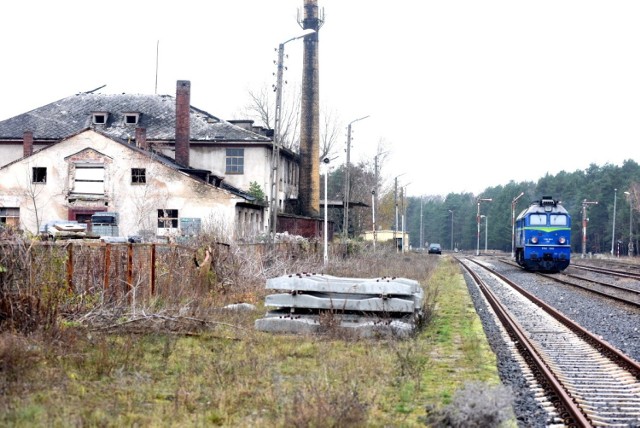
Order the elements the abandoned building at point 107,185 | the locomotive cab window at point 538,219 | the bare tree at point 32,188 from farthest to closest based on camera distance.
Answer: the abandoned building at point 107,185 → the bare tree at point 32,188 → the locomotive cab window at point 538,219

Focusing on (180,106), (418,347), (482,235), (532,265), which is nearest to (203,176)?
(180,106)

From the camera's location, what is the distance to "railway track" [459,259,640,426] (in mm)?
7988

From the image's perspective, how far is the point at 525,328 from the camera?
1545cm

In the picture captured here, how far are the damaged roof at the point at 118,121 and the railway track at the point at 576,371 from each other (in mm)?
31036

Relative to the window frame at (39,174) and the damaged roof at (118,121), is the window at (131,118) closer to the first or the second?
the damaged roof at (118,121)

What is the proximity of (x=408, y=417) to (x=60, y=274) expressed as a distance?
23.7 ft

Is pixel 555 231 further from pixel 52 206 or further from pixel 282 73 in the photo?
pixel 52 206

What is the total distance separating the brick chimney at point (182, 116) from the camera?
4306 centimetres

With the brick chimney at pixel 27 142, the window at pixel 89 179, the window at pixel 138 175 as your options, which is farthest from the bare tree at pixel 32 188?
the brick chimney at pixel 27 142

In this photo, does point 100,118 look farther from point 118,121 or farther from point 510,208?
point 510,208

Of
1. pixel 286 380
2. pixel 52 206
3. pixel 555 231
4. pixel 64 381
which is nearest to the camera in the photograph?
pixel 64 381

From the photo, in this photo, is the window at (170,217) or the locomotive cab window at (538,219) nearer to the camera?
the locomotive cab window at (538,219)

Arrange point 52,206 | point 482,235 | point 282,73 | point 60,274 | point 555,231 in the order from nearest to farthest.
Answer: point 60,274 < point 282,73 < point 555,231 < point 52,206 < point 482,235

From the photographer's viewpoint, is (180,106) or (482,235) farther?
(482,235)
